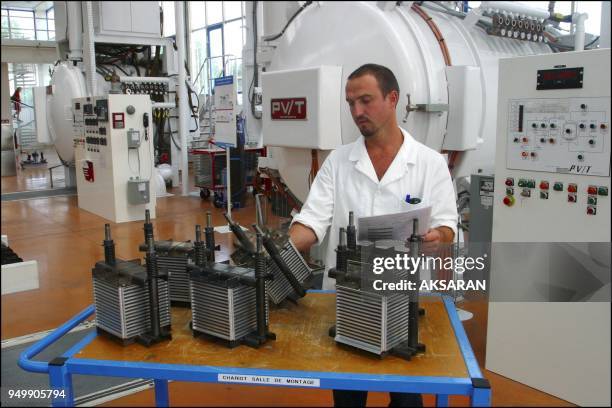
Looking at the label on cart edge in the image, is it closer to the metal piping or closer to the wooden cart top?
the wooden cart top

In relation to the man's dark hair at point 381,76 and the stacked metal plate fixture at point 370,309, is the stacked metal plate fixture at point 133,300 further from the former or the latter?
the man's dark hair at point 381,76

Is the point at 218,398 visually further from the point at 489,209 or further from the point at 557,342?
the point at 489,209

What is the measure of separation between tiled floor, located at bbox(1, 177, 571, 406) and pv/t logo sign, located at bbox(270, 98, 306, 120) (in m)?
0.89

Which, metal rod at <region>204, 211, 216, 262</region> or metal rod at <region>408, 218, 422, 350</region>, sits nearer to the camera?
metal rod at <region>408, 218, 422, 350</region>

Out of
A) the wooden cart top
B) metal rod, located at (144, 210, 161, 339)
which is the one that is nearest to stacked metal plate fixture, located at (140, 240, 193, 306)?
the wooden cart top

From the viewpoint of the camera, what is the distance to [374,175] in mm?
2270

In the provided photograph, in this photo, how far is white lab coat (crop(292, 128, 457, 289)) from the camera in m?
2.21

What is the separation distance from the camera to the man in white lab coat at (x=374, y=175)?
2148 mm

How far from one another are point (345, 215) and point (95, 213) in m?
5.88

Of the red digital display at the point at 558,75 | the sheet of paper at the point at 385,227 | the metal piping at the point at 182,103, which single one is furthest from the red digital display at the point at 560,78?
the metal piping at the point at 182,103

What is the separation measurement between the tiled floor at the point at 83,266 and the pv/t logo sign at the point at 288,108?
89cm

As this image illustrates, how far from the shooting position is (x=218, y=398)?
268 centimetres

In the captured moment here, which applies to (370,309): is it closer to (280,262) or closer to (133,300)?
(280,262)

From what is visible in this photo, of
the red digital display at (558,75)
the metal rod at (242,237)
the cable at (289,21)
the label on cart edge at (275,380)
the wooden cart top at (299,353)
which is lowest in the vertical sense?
the label on cart edge at (275,380)
